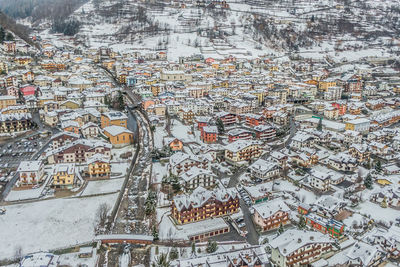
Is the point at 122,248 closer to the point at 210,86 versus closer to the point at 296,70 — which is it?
the point at 210,86

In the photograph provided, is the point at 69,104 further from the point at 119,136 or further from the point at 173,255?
the point at 173,255

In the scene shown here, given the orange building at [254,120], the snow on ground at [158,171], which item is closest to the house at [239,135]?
the orange building at [254,120]

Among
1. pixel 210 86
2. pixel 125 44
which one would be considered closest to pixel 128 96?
pixel 210 86

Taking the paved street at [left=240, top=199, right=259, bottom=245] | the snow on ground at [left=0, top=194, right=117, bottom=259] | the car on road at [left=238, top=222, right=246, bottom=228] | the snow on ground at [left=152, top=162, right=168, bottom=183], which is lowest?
the paved street at [left=240, top=199, right=259, bottom=245]

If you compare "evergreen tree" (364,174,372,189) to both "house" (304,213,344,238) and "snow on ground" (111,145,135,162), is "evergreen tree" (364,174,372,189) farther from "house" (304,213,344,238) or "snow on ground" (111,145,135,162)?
"snow on ground" (111,145,135,162)

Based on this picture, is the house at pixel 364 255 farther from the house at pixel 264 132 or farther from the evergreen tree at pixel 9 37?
the evergreen tree at pixel 9 37

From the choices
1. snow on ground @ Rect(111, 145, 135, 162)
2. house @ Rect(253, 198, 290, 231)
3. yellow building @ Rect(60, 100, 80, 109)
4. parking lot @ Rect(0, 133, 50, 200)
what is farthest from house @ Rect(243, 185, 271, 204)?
yellow building @ Rect(60, 100, 80, 109)
